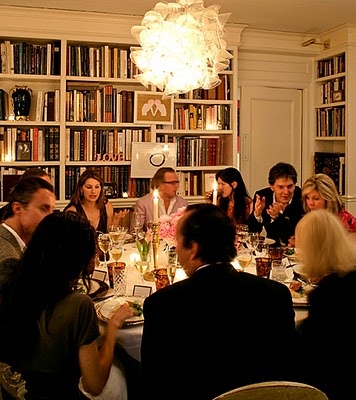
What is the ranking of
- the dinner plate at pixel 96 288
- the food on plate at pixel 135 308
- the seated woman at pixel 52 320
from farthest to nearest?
the dinner plate at pixel 96 288 → the food on plate at pixel 135 308 → the seated woman at pixel 52 320

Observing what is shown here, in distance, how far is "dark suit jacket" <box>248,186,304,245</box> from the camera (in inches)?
137

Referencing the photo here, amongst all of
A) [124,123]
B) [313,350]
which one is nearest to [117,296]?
[313,350]

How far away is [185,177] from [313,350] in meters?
3.34

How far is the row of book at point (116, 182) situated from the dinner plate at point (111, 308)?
259cm

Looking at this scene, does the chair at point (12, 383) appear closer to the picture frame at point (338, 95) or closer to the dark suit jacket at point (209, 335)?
the dark suit jacket at point (209, 335)

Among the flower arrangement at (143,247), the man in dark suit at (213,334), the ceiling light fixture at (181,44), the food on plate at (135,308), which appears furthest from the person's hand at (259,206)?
the man in dark suit at (213,334)

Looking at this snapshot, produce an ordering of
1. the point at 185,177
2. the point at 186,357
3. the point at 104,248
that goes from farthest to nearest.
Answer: the point at 185,177 < the point at 104,248 < the point at 186,357

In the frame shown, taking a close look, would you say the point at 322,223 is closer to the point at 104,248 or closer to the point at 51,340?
the point at 51,340

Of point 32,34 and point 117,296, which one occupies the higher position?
point 32,34

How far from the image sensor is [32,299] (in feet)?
4.93

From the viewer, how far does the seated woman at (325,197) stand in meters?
3.11

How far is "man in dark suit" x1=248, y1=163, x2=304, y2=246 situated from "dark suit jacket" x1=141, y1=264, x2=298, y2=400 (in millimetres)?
1902

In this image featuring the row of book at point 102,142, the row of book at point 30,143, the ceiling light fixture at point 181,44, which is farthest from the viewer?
the row of book at point 102,142

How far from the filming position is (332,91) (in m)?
5.09
